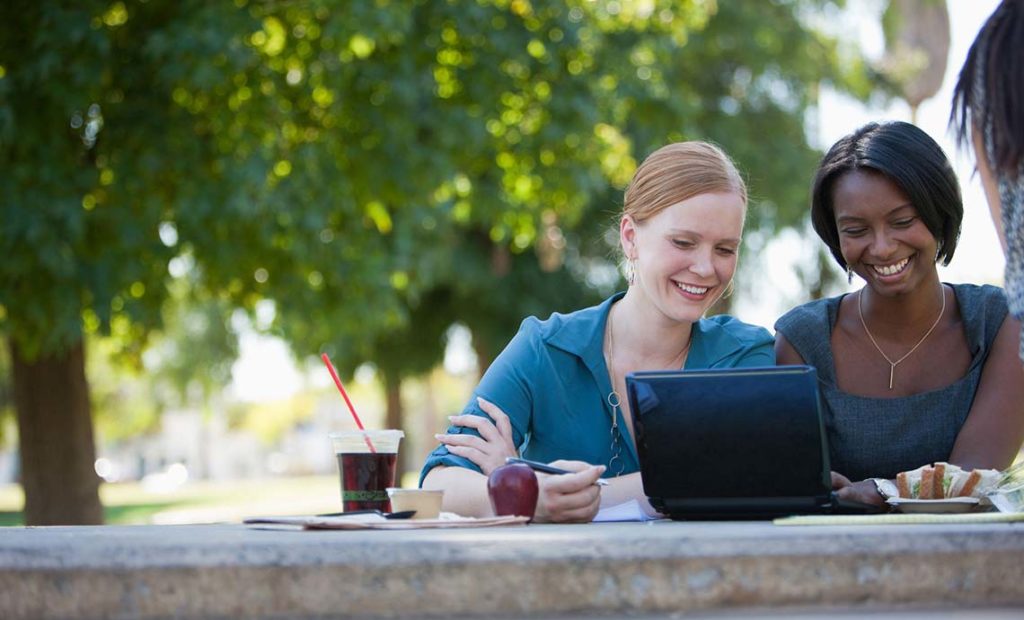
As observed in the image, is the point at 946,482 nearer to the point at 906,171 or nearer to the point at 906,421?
the point at 906,421

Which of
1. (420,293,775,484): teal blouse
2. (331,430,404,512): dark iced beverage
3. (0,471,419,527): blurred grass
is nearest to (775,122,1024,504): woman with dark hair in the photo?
(420,293,775,484): teal blouse

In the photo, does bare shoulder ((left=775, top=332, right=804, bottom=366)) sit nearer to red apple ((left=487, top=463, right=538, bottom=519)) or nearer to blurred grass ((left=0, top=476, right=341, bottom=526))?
red apple ((left=487, top=463, right=538, bottom=519))

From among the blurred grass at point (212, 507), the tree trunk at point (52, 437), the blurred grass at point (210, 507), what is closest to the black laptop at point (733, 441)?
the tree trunk at point (52, 437)

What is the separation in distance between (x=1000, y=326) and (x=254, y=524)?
208 centimetres

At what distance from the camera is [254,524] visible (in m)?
2.78

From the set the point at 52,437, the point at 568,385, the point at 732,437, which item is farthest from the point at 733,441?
the point at 52,437

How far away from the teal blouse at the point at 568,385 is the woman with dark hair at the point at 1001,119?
1112 millimetres

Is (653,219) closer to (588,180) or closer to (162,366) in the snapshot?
(588,180)

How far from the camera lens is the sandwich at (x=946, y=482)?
2.95 metres

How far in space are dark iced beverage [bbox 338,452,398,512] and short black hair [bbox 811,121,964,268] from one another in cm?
146

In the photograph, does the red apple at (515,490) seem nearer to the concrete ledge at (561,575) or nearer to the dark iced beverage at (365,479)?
the dark iced beverage at (365,479)

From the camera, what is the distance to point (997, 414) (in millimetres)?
3469

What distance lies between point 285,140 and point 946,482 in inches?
282

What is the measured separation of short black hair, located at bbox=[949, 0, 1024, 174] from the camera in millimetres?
2504
